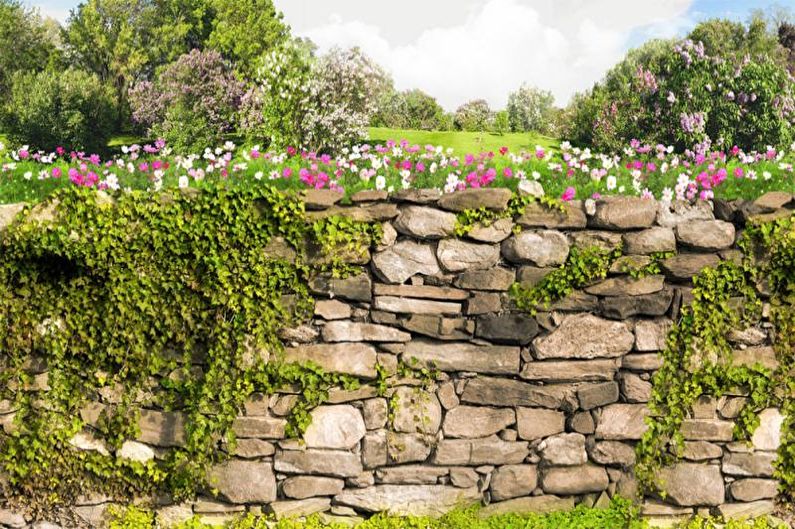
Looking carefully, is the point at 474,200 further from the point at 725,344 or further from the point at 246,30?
the point at 246,30

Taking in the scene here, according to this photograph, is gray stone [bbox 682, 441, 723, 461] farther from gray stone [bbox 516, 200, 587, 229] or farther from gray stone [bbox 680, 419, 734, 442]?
gray stone [bbox 516, 200, 587, 229]

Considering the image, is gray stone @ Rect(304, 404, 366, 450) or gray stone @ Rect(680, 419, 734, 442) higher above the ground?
gray stone @ Rect(680, 419, 734, 442)

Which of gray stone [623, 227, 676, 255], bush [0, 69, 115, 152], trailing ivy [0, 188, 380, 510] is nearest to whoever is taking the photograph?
trailing ivy [0, 188, 380, 510]

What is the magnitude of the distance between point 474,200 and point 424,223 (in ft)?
1.22

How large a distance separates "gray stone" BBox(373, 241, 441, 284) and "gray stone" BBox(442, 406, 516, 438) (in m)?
0.98

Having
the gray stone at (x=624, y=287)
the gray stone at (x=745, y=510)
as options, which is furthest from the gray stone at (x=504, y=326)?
the gray stone at (x=745, y=510)

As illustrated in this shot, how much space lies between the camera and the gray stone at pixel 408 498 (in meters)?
5.02

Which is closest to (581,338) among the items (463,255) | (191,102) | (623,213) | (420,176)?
(623,213)

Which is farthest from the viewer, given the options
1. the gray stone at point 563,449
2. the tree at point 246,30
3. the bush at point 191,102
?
the tree at point 246,30

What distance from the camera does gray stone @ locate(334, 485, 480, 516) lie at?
502cm

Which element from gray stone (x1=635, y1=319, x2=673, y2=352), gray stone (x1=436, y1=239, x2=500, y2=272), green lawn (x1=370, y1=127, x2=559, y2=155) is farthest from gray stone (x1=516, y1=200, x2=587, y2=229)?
green lawn (x1=370, y1=127, x2=559, y2=155)

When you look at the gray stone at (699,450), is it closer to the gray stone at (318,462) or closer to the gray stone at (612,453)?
the gray stone at (612,453)

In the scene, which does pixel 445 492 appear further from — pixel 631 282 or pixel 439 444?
pixel 631 282

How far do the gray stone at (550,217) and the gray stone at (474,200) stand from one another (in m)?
0.19
